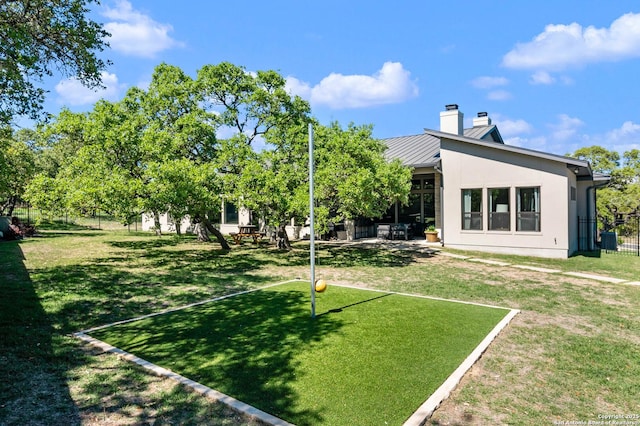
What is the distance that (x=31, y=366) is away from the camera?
442 cm

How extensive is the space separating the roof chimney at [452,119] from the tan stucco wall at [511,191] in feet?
9.97

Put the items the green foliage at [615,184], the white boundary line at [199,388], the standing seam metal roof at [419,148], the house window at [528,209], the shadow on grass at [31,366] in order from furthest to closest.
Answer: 1. the green foliage at [615,184]
2. the standing seam metal roof at [419,148]
3. the house window at [528,209]
4. the shadow on grass at [31,366]
5. the white boundary line at [199,388]

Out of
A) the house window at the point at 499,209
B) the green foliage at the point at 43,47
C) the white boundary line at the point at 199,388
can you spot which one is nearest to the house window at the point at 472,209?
the house window at the point at 499,209

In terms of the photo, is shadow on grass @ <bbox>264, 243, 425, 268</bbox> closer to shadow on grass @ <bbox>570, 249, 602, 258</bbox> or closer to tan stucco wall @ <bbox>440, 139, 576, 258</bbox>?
tan stucco wall @ <bbox>440, 139, 576, 258</bbox>

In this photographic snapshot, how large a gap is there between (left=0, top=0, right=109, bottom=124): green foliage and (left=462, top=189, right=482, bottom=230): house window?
14605mm

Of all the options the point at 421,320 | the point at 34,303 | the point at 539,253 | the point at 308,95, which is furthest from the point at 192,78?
the point at 539,253

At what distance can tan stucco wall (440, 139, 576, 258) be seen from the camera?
568 inches

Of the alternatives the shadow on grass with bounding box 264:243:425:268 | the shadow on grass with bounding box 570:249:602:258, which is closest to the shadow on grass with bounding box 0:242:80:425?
the shadow on grass with bounding box 264:243:425:268

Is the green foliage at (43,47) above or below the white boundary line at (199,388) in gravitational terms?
above

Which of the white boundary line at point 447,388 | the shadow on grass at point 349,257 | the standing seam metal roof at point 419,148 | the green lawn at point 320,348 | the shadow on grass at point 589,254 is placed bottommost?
the white boundary line at point 447,388

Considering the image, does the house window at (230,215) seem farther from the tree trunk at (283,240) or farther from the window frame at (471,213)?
the window frame at (471,213)

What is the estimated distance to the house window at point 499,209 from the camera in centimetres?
1567

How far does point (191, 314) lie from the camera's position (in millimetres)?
6672

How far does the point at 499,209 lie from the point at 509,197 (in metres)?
0.64
